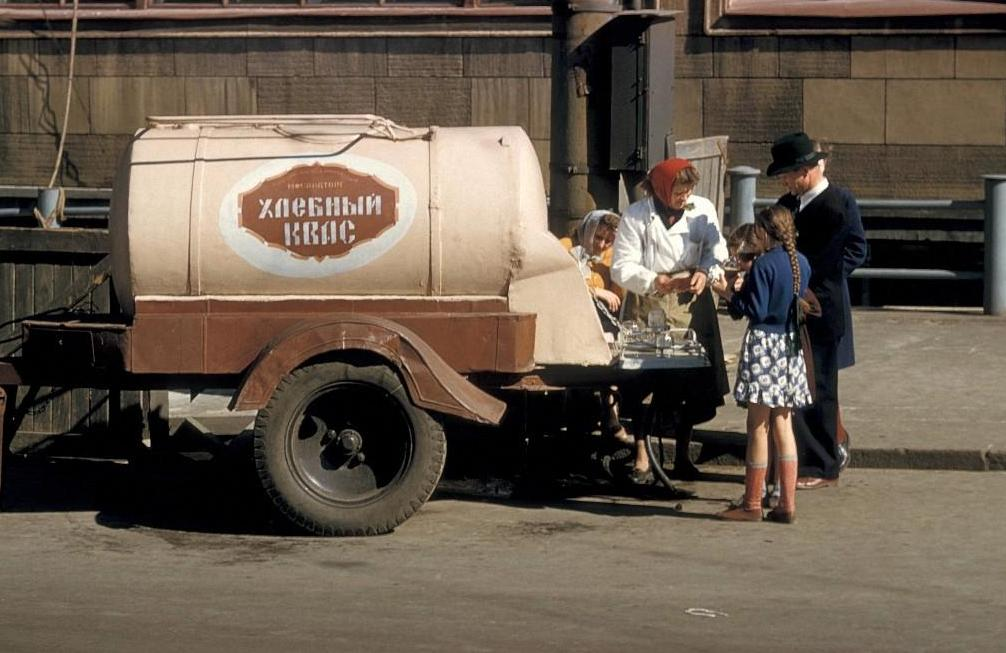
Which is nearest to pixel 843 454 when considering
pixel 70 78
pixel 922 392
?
pixel 922 392

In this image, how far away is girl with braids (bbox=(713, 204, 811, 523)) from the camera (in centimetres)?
813

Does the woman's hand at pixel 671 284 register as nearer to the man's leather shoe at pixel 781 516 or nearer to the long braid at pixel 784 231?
the long braid at pixel 784 231

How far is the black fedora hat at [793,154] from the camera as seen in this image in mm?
8789

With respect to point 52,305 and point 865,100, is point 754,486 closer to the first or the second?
point 52,305

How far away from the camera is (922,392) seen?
11023 millimetres

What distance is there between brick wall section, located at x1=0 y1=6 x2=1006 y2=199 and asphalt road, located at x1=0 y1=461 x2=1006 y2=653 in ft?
20.8

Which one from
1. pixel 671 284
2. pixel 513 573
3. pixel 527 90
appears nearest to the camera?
pixel 513 573

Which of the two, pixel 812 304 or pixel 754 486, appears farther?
pixel 812 304

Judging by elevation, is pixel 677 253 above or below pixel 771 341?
above

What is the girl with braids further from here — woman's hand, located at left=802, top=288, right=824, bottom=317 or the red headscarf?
the red headscarf

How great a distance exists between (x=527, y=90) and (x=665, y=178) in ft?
22.8

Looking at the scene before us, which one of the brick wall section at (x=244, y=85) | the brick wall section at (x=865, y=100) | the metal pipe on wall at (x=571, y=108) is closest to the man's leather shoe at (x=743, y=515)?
the metal pipe on wall at (x=571, y=108)

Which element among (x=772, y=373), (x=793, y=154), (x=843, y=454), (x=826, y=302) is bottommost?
(x=843, y=454)

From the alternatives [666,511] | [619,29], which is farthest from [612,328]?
[619,29]
